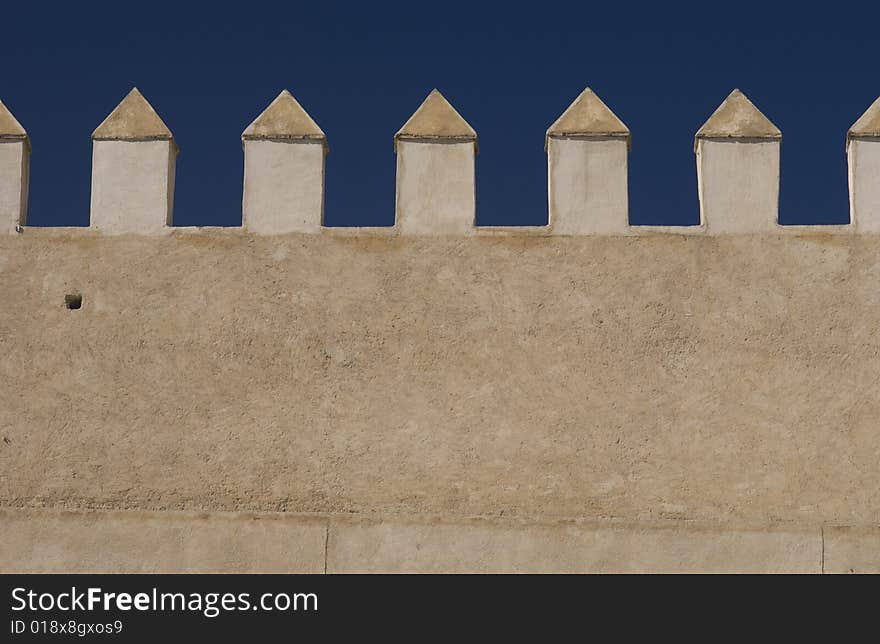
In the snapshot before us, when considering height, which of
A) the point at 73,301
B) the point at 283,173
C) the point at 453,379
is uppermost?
the point at 283,173

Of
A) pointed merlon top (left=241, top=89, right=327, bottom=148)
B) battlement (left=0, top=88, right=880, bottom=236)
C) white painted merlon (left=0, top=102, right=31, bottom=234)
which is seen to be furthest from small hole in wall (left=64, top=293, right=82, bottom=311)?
pointed merlon top (left=241, top=89, right=327, bottom=148)

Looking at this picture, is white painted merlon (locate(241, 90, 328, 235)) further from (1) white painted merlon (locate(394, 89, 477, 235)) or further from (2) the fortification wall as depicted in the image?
(1) white painted merlon (locate(394, 89, 477, 235))

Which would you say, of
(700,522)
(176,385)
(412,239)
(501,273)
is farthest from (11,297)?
(700,522)

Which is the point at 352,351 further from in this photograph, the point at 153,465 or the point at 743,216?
the point at 743,216

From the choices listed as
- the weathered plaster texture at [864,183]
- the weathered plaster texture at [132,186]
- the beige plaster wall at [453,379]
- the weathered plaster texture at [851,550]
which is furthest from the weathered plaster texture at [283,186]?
the weathered plaster texture at [851,550]

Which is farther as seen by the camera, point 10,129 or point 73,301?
point 10,129

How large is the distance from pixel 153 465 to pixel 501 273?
2.14 metres

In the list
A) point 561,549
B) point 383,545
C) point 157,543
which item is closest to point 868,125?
point 561,549

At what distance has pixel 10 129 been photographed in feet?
26.3

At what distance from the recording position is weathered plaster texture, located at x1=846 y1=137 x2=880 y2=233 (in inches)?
300

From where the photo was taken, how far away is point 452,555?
23.9 ft

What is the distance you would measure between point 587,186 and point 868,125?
1603mm

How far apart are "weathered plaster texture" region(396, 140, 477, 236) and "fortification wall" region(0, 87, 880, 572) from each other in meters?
0.03

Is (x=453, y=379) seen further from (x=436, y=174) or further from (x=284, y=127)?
(x=284, y=127)
